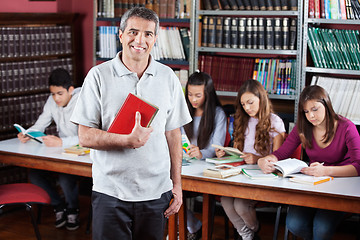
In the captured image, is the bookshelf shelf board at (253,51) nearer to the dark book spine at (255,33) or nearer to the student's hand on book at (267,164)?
the dark book spine at (255,33)

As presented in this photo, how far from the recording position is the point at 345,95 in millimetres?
4012

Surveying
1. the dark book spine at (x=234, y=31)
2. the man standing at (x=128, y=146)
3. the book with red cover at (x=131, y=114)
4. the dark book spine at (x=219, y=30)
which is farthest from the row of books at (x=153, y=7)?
the book with red cover at (x=131, y=114)

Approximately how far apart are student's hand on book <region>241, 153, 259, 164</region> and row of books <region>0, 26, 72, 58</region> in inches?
91.3

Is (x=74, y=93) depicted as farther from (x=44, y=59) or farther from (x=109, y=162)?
(x=109, y=162)

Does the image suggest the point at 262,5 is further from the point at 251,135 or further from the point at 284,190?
the point at 284,190

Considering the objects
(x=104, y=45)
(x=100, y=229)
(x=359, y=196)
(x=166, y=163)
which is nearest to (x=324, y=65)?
(x=359, y=196)

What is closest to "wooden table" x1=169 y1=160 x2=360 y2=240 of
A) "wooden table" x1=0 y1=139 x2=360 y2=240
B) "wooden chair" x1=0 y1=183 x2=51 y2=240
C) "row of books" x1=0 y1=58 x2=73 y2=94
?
"wooden table" x1=0 y1=139 x2=360 y2=240

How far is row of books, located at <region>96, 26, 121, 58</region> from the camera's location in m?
4.73

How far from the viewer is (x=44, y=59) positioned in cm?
475

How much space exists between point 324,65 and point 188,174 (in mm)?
1641

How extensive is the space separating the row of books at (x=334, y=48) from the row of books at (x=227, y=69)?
556 millimetres

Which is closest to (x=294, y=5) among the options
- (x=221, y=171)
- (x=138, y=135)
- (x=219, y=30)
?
(x=219, y=30)

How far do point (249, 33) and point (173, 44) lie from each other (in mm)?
696

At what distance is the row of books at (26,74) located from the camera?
14.5 feet
